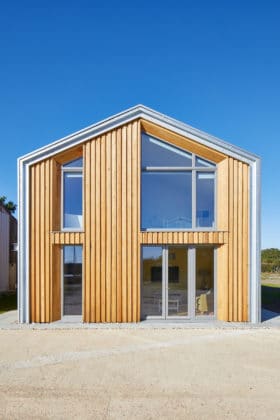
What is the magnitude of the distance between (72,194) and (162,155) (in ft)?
10.2

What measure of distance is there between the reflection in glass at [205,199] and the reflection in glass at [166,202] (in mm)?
266

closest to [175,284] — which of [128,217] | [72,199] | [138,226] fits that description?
[138,226]

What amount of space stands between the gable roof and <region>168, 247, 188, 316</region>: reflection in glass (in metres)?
3.37

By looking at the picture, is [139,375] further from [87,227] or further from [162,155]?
[162,155]

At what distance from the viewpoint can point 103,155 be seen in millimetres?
9680

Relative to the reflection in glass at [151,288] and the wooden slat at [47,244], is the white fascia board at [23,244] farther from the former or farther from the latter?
the reflection in glass at [151,288]

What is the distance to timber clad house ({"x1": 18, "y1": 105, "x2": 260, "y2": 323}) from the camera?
9.42m

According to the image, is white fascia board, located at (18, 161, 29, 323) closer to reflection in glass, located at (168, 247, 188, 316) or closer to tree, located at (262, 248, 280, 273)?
reflection in glass, located at (168, 247, 188, 316)

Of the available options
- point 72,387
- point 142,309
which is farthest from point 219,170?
point 72,387

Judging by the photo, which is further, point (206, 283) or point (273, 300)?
point (273, 300)

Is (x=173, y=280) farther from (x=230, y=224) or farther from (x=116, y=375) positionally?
(x=116, y=375)

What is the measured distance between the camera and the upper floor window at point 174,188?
9750mm

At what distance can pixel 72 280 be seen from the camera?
9609mm

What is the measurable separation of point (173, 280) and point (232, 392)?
4.82 m
